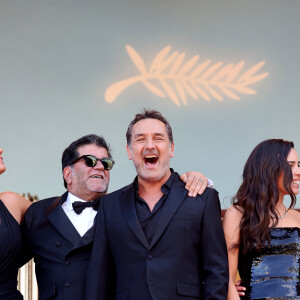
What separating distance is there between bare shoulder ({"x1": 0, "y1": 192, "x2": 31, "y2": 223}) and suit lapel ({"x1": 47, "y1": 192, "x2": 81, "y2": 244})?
7.8 inches

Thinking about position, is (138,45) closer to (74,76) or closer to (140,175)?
(74,76)

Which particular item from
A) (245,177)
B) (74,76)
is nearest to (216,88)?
(74,76)

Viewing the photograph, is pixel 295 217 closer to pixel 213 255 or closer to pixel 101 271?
pixel 213 255

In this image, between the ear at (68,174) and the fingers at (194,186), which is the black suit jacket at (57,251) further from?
the fingers at (194,186)

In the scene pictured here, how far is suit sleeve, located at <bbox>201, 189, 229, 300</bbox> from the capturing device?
123 inches

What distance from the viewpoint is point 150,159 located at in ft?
11.3

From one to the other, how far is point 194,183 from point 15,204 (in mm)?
1069

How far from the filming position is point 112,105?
7.25 meters

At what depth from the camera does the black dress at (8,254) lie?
3.54m

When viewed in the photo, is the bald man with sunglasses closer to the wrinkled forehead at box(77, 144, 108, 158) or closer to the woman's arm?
the wrinkled forehead at box(77, 144, 108, 158)

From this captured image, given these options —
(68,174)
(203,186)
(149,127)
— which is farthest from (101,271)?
(68,174)

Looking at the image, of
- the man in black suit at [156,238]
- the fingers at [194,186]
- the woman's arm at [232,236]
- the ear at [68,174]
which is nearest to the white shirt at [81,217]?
the ear at [68,174]

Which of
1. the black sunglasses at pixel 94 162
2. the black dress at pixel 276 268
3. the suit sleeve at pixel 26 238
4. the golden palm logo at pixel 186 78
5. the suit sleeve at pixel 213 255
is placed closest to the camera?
the suit sleeve at pixel 213 255

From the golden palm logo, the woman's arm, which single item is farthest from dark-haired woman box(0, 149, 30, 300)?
the golden palm logo
